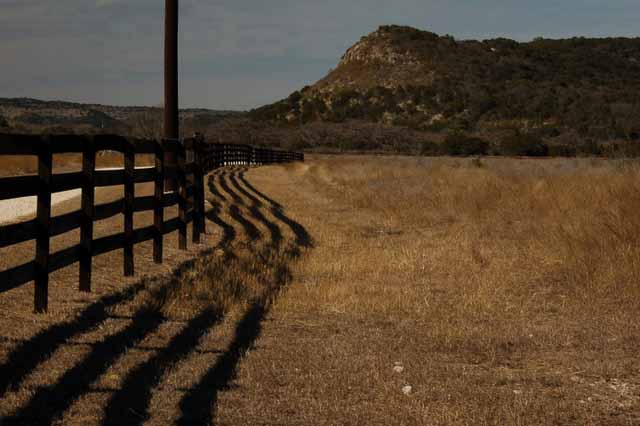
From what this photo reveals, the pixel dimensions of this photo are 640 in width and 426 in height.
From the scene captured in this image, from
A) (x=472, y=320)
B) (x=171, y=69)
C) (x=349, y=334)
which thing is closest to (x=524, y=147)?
(x=171, y=69)

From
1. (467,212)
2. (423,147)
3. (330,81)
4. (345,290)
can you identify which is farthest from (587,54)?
(345,290)

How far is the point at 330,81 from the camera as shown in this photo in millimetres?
117125

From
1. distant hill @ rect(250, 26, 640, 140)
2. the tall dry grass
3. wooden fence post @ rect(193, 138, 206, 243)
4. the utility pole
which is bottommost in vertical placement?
the tall dry grass

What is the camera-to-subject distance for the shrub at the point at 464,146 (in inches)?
2292

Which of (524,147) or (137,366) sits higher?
(524,147)

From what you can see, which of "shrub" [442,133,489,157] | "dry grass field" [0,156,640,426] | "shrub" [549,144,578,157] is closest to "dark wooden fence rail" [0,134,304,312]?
"dry grass field" [0,156,640,426]

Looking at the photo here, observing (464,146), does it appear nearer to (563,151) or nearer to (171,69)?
(563,151)

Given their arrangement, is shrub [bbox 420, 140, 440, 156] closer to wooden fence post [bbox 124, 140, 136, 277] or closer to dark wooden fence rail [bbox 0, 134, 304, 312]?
dark wooden fence rail [bbox 0, 134, 304, 312]

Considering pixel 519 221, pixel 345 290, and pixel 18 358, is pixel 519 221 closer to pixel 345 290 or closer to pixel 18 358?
pixel 345 290

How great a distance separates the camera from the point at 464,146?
192 feet

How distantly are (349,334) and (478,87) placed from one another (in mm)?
88439

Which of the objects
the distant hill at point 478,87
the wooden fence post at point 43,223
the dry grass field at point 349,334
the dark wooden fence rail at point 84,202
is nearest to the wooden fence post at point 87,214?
the dark wooden fence rail at point 84,202

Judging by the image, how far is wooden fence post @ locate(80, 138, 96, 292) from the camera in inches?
295

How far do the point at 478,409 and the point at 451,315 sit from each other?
248 cm
